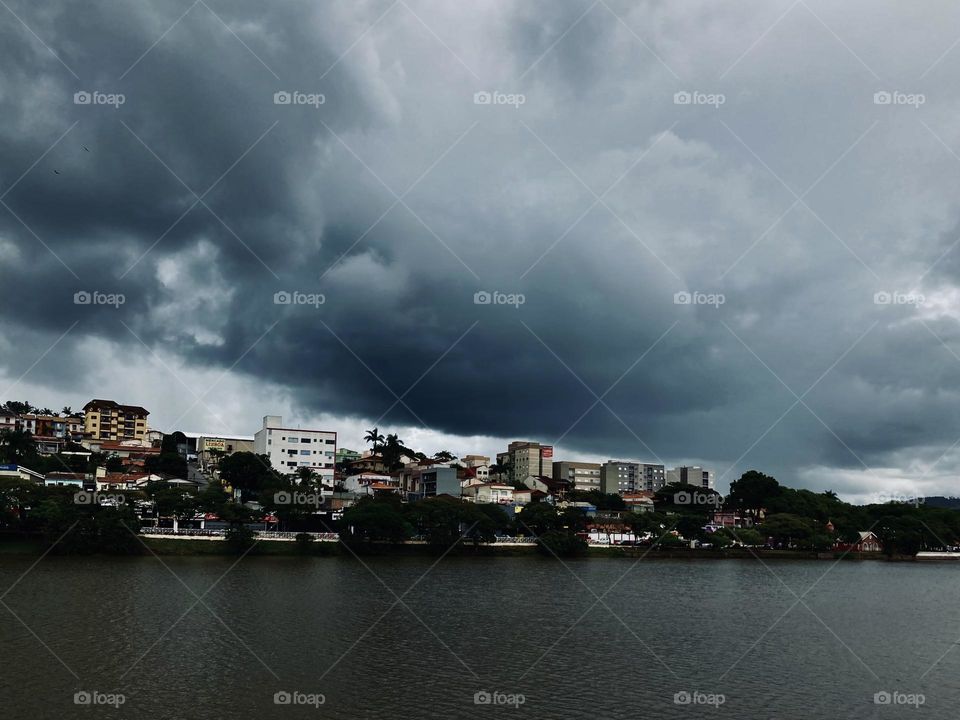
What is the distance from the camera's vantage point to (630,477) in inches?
5664

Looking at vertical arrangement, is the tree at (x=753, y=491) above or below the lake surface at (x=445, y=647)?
above

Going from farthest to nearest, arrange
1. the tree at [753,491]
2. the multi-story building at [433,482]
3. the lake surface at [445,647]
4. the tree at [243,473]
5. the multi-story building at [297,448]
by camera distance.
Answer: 1. the tree at [753,491]
2. the multi-story building at [297,448]
3. the multi-story building at [433,482]
4. the tree at [243,473]
5. the lake surface at [445,647]

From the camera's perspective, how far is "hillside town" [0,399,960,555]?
5597 centimetres

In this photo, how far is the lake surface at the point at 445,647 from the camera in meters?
17.4

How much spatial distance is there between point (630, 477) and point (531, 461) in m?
21.9

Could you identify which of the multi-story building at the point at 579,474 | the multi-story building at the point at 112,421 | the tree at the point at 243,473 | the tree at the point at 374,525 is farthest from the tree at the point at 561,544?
the multi-story building at the point at 112,421

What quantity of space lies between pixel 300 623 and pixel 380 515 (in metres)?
31.2

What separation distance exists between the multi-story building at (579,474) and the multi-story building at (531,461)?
118 inches

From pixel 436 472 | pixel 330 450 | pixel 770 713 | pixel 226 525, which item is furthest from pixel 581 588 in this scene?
pixel 330 450

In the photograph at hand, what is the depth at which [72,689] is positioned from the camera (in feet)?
56.1

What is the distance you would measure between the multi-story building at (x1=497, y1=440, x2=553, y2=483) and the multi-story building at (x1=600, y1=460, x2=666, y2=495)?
1037 cm

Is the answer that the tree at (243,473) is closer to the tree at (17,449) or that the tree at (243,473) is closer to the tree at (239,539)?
the tree at (17,449)

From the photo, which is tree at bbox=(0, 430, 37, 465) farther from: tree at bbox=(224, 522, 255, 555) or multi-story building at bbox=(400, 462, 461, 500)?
multi-story building at bbox=(400, 462, 461, 500)

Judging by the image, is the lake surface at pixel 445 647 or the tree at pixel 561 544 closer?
the lake surface at pixel 445 647
